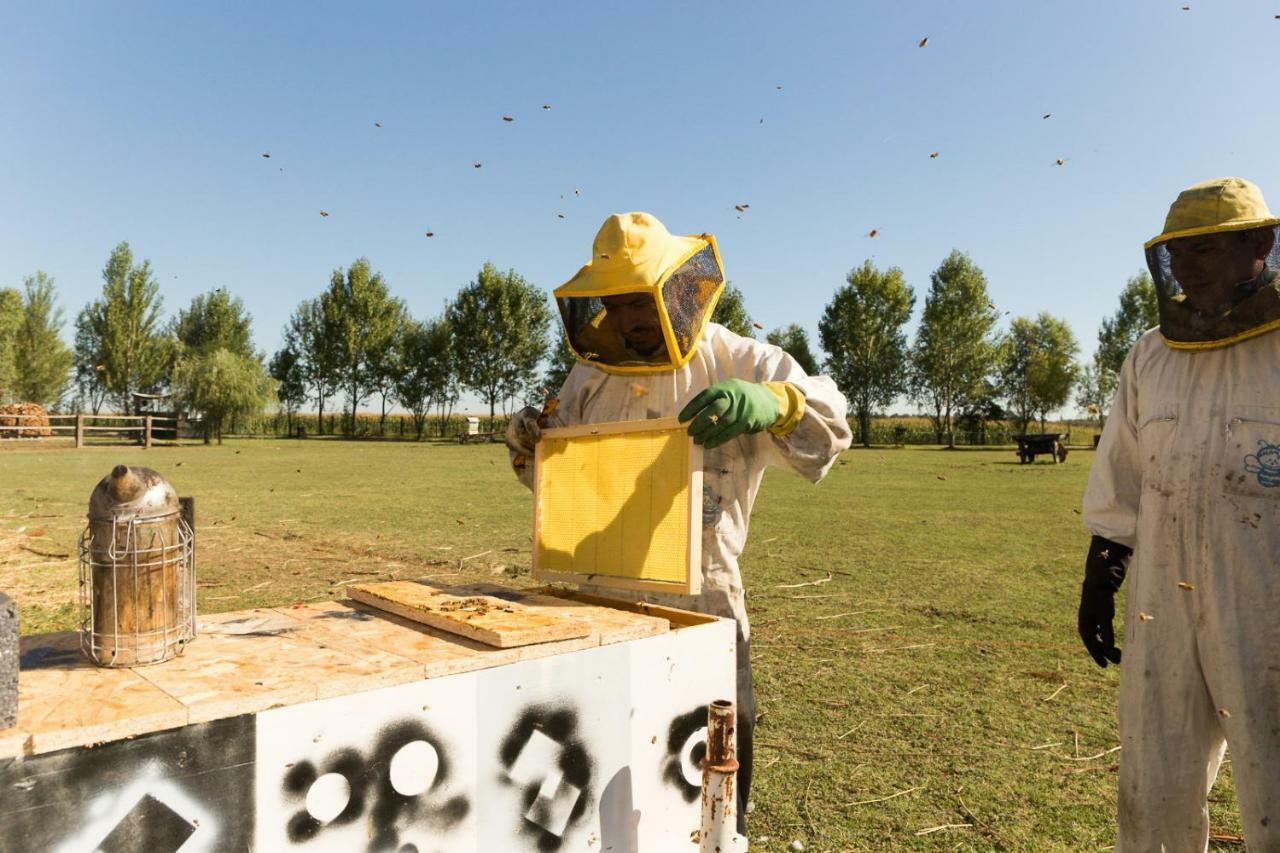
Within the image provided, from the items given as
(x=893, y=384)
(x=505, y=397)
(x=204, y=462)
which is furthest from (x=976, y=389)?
(x=204, y=462)

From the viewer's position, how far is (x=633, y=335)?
9.10ft

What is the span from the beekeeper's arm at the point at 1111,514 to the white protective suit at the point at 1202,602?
10 centimetres

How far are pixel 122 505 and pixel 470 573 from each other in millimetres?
5852

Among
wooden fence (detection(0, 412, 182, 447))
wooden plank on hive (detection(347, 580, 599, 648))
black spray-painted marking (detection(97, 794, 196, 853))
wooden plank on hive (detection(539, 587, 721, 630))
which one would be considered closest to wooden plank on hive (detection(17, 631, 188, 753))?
black spray-painted marking (detection(97, 794, 196, 853))

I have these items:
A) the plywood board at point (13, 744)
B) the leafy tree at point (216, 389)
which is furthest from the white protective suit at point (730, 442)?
the leafy tree at point (216, 389)

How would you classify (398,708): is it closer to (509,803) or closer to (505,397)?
(509,803)

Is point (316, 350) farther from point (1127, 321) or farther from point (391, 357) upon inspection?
point (1127, 321)

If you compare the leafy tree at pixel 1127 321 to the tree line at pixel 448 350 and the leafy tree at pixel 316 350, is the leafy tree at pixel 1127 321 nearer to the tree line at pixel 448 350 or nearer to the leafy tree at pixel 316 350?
the tree line at pixel 448 350

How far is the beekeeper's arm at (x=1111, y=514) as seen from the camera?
8.46 feet

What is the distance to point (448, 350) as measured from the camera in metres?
58.1

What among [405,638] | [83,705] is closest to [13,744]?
[83,705]

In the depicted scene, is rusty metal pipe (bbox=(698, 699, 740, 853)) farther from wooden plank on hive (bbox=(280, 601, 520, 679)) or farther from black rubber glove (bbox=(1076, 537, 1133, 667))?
black rubber glove (bbox=(1076, 537, 1133, 667))

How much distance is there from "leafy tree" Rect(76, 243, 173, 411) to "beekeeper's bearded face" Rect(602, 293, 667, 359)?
55.3 m

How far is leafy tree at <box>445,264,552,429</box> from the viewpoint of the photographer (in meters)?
55.0
